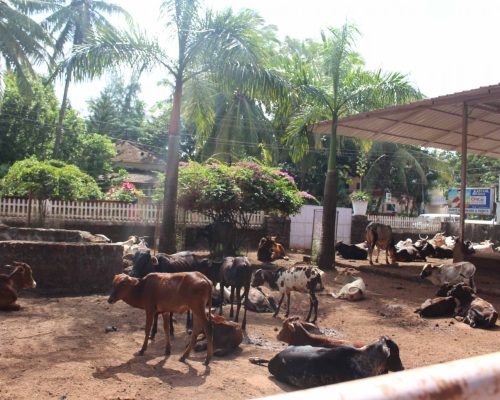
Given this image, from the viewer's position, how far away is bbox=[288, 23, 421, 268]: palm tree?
14133 millimetres

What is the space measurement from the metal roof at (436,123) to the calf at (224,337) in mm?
7988

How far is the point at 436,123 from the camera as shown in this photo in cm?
1487

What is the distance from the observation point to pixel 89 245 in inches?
384

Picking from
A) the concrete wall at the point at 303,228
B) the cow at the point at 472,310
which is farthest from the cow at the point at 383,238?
the cow at the point at 472,310

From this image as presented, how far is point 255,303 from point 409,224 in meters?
18.2

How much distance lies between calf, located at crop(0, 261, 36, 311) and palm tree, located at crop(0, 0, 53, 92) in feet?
42.6

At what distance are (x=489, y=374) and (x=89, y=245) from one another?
9.19 metres

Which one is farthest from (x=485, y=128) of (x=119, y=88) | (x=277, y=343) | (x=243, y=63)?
(x=119, y=88)

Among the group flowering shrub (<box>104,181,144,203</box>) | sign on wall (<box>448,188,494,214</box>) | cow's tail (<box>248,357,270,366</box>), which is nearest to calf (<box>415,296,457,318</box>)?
cow's tail (<box>248,357,270,366</box>)

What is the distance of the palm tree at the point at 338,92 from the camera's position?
14133mm

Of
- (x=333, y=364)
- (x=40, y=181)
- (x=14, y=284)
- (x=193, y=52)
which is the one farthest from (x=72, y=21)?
(x=333, y=364)

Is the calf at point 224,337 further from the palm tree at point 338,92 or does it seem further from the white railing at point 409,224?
the white railing at point 409,224

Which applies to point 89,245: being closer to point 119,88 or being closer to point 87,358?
point 87,358

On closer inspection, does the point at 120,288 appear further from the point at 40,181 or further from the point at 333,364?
the point at 40,181
